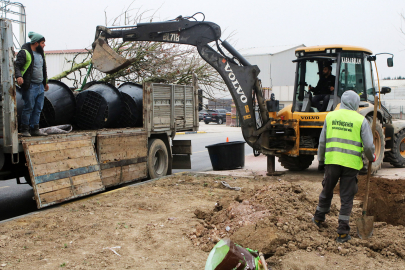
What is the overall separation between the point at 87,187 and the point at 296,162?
5.91 metres

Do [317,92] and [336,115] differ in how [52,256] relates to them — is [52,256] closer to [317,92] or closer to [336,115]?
[336,115]

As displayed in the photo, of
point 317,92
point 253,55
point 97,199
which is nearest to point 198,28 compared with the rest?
point 317,92

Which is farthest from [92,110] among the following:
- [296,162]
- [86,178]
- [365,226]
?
[365,226]

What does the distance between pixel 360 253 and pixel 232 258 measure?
6.78ft

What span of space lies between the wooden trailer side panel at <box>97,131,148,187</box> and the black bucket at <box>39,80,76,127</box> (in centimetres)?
95

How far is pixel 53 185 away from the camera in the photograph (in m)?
6.82

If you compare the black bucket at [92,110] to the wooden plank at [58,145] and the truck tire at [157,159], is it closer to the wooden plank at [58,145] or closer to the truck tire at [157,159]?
→ the wooden plank at [58,145]

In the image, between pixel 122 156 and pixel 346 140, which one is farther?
pixel 122 156

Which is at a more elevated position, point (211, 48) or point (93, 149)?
point (211, 48)

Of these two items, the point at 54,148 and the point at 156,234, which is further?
the point at 54,148

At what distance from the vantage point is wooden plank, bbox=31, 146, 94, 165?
666cm

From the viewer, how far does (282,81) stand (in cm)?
4597

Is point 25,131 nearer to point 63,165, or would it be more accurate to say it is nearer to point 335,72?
point 63,165

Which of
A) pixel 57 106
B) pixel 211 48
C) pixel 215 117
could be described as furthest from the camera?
pixel 215 117
